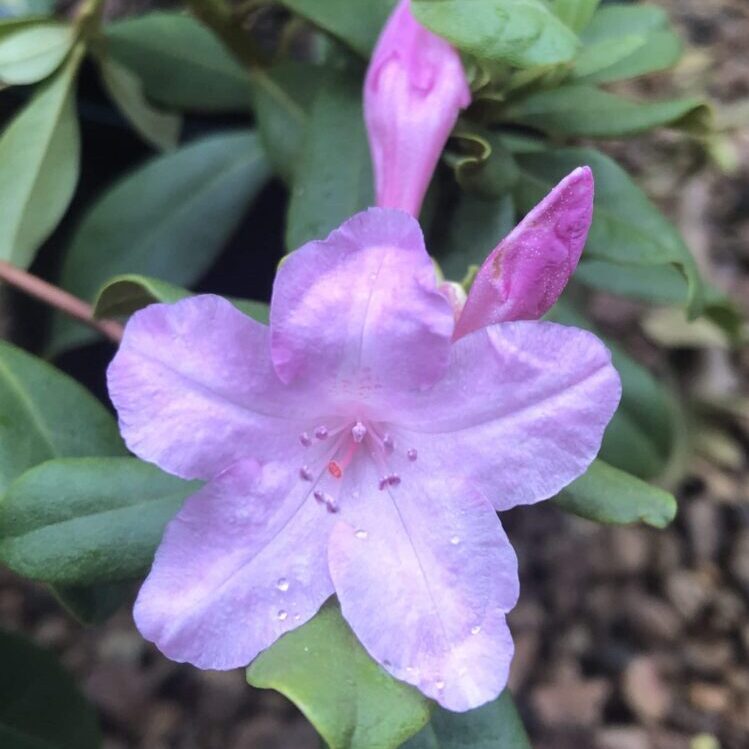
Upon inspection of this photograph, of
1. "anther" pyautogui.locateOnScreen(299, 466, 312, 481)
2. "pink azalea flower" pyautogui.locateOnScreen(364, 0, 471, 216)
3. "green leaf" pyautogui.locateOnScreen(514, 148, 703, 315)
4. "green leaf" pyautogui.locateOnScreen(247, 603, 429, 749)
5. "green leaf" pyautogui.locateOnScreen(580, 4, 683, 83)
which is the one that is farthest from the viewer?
"green leaf" pyautogui.locateOnScreen(580, 4, 683, 83)

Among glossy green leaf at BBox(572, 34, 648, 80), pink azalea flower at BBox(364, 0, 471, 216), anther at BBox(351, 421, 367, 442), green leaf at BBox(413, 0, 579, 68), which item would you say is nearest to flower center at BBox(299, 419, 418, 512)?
anther at BBox(351, 421, 367, 442)

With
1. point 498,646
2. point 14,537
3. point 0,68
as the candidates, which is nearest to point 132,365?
point 14,537

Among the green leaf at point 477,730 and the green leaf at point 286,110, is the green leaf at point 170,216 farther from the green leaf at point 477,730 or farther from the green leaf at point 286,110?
the green leaf at point 477,730

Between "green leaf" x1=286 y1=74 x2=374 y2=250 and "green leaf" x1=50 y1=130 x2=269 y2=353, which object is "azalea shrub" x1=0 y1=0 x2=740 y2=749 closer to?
"green leaf" x1=286 y1=74 x2=374 y2=250

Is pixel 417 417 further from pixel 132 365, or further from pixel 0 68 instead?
pixel 0 68

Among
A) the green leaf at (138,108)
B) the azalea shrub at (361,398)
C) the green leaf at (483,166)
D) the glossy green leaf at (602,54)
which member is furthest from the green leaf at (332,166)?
the green leaf at (138,108)

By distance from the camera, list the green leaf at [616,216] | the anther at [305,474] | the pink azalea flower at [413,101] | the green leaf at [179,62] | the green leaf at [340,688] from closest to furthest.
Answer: the green leaf at [340,688], the anther at [305,474], the pink azalea flower at [413,101], the green leaf at [616,216], the green leaf at [179,62]

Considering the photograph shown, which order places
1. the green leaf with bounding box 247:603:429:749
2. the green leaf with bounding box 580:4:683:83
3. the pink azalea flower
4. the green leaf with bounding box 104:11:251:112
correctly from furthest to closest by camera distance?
1. the green leaf with bounding box 104:11:251:112
2. the green leaf with bounding box 580:4:683:83
3. the pink azalea flower
4. the green leaf with bounding box 247:603:429:749
